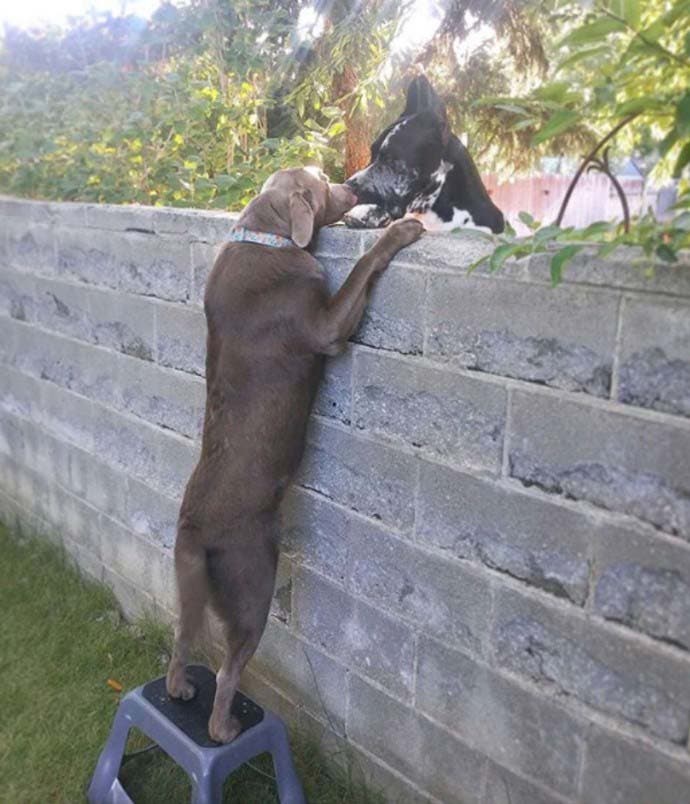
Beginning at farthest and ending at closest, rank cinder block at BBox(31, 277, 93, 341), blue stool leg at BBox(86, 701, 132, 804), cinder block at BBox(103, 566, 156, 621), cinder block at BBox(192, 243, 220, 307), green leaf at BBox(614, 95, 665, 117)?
cinder block at BBox(31, 277, 93, 341)
cinder block at BBox(103, 566, 156, 621)
cinder block at BBox(192, 243, 220, 307)
blue stool leg at BBox(86, 701, 132, 804)
green leaf at BBox(614, 95, 665, 117)

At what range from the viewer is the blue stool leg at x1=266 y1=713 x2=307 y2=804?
8.36 ft

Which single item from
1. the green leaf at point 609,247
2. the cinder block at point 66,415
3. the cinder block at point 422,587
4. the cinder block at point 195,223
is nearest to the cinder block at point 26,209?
the cinder block at point 66,415

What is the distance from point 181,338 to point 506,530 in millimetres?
1616

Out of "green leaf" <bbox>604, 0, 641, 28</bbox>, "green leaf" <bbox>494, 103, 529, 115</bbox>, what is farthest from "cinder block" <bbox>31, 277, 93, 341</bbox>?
"green leaf" <bbox>604, 0, 641, 28</bbox>

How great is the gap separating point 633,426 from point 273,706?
6.15 ft

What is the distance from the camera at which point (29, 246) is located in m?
4.21

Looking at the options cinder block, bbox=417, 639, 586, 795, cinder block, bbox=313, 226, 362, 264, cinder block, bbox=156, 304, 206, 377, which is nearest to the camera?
cinder block, bbox=417, 639, 586, 795

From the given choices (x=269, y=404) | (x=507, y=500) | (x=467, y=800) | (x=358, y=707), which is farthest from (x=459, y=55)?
(x=467, y=800)

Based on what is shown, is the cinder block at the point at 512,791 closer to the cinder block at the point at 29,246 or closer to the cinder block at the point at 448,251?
the cinder block at the point at 448,251

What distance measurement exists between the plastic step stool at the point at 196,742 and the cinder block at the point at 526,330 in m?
1.30

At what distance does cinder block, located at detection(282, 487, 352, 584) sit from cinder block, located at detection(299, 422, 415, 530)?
50mm

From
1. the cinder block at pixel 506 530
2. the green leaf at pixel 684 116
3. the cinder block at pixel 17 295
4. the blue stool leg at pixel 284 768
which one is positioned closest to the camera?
the green leaf at pixel 684 116

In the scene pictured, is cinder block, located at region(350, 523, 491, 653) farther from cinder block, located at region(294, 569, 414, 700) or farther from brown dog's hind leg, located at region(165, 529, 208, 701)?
brown dog's hind leg, located at region(165, 529, 208, 701)

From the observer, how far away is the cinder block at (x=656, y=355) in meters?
1.65
